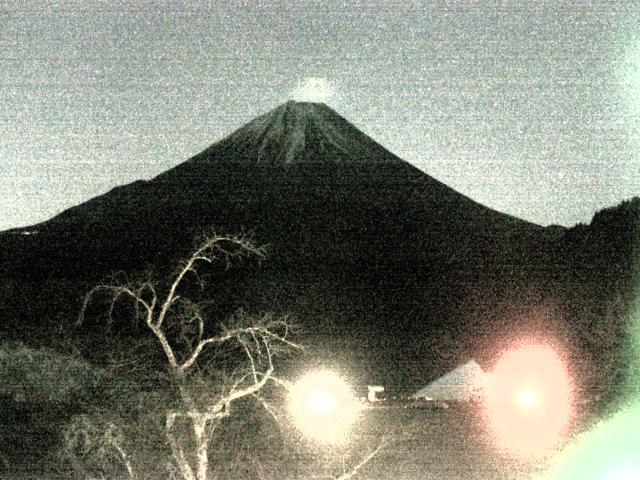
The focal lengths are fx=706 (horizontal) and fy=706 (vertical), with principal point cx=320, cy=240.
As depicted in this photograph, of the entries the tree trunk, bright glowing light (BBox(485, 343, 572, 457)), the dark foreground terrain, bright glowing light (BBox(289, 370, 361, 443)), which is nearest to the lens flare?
→ bright glowing light (BBox(485, 343, 572, 457))

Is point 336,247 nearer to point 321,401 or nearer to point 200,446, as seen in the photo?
point 321,401

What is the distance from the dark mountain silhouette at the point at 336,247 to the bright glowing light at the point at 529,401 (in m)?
3.33

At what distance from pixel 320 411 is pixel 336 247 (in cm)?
6927

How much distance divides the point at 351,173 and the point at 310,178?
21.2ft

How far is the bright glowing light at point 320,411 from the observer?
490 inches

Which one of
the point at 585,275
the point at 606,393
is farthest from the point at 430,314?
the point at 606,393

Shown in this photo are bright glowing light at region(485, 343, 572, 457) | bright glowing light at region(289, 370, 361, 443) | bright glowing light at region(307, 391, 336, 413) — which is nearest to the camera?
bright glowing light at region(289, 370, 361, 443)

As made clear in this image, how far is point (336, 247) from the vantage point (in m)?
82.8

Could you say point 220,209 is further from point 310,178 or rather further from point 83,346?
point 83,346

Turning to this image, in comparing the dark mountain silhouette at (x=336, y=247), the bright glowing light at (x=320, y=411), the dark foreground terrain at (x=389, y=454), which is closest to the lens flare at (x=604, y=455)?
the dark foreground terrain at (x=389, y=454)

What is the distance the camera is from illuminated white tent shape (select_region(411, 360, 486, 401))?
27.9m

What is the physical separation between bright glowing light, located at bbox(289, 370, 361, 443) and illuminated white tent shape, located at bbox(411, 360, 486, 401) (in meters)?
10.7

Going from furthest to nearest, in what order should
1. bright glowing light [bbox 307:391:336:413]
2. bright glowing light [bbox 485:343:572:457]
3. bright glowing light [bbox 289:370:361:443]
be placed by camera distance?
1. bright glowing light [bbox 485:343:572:457]
2. bright glowing light [bbox 307:391:336:413]
3. bright glowing light [bbox 289:370:361:443]

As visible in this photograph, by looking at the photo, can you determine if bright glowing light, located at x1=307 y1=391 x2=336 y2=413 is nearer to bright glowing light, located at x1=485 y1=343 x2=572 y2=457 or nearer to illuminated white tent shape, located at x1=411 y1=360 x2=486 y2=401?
bright glowing light, located at x1=485 y1=343 x2=572 y2=457
